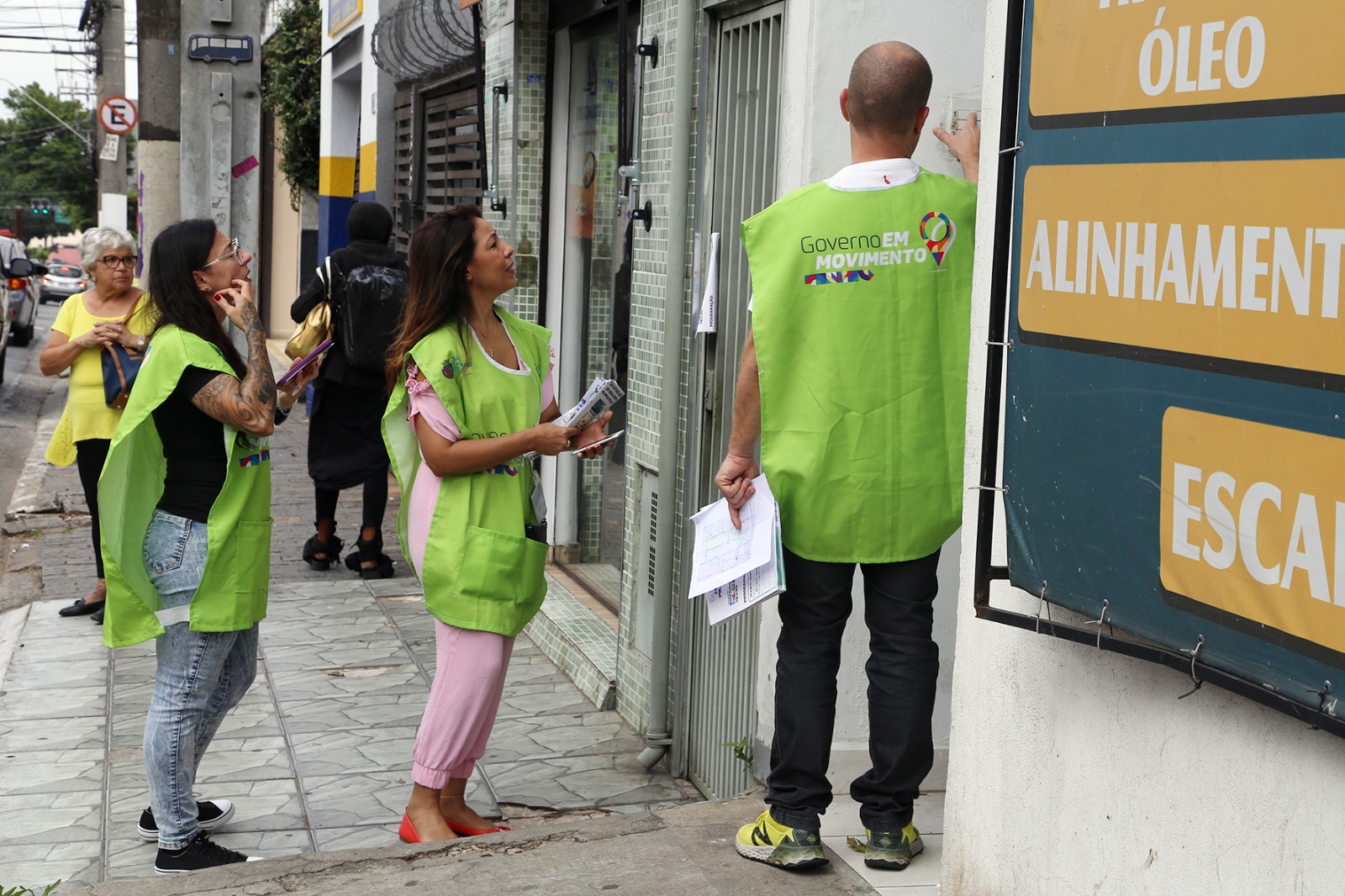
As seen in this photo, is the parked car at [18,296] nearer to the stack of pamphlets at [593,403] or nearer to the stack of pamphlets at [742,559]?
the stack of pamphlets at [593,403]

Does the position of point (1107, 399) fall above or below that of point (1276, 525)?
above

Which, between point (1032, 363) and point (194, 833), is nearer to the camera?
point (1032, 363)

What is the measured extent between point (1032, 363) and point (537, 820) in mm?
2684

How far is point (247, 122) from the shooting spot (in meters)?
6.81

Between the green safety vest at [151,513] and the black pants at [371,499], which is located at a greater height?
the green safety vest at [151,513]

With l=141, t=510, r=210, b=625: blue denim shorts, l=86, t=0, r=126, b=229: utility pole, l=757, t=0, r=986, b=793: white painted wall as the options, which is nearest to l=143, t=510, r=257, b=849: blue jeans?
l=141, t=510, r=210, b=625: blue denim shorts

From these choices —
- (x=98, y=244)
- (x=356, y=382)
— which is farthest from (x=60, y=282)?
(x=98, y=244)

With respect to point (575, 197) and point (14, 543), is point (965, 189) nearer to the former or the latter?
point (575, 197)

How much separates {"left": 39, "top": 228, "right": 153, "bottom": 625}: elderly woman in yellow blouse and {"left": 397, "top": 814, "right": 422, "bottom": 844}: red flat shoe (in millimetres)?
2967

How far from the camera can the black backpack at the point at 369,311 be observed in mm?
7676

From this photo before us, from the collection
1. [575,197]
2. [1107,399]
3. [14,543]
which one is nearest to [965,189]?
[1107,399]

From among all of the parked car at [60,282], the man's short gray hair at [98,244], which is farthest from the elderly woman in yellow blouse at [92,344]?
the parked car at [60,282]

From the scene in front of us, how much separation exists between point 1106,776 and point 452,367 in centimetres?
214

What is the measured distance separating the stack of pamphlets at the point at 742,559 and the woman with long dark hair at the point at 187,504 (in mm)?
1391
